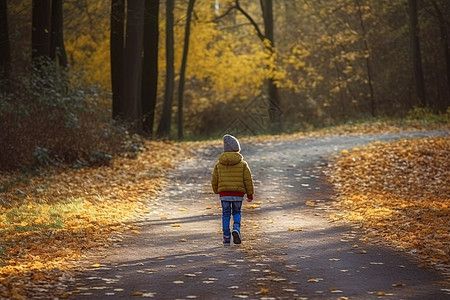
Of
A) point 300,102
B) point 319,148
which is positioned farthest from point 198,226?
point 300,102

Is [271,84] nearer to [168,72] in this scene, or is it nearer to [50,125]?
[168,72]

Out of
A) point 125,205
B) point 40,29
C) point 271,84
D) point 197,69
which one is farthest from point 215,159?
point 271,84

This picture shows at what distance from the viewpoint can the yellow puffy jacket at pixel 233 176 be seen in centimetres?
1084

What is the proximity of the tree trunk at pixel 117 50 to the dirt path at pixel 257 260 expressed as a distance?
912 centimetres

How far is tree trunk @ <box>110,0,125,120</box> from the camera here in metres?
24.9

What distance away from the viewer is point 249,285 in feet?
26.9

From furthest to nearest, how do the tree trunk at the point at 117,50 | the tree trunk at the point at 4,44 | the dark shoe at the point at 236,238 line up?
the tree trunk at the point at 117,50 → the tree trunk at the point at 4,44 → the dark shoe at the point at 236,238

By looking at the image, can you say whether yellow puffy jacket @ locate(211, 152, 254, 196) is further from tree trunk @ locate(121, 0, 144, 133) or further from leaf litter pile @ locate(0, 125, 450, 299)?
tree trunk @ locate(121, 0, 144, 133)

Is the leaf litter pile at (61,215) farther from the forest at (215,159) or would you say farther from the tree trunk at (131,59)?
the tree trunk at (131,59)

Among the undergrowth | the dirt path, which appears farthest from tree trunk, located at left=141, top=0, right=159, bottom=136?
the dirt path

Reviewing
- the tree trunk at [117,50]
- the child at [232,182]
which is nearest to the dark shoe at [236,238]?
the child at [232,182]

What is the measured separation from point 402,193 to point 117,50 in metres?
13.0

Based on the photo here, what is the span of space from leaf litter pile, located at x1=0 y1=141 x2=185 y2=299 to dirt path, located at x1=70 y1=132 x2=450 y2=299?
1.40ft

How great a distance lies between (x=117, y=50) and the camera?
84.7ft
